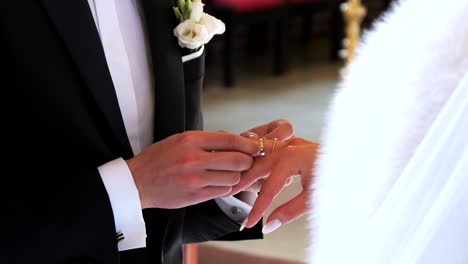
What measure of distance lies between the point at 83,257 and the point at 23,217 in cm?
10

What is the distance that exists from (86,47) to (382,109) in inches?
21.0

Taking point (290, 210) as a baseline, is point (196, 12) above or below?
above

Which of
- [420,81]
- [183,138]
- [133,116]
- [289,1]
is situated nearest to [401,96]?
[420,81]

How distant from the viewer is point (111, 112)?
3.22ft

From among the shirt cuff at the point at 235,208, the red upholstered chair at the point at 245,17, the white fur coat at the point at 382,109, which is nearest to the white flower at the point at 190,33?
the shirt cuff at the point at 235,208

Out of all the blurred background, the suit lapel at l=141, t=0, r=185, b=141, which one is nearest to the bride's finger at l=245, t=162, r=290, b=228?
the suit lapel at l=141, t=0, r=185, b=141

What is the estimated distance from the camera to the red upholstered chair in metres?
4.43

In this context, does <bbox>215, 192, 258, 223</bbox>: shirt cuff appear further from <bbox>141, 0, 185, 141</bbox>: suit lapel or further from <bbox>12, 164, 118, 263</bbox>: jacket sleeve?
<bbox>12, 164, 118, 263</bbox>: jacket sleeve

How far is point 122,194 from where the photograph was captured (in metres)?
0.93

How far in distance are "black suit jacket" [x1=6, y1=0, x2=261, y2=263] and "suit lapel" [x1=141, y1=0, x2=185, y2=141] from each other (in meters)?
0.09

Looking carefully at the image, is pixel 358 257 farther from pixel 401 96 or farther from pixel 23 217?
pixel 23 217

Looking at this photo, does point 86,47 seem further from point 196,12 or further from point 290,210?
point 290,210

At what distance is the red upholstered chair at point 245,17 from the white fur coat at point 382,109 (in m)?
3.77

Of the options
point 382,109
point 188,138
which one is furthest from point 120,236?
point 382,109
